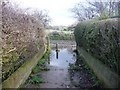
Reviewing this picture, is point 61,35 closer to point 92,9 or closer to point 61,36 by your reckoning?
point 61,36

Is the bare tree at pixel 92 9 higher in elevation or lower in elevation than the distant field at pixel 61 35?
higher

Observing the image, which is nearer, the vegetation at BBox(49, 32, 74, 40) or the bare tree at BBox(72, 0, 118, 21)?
the bare tree at BBox(72, 0, 118, 21)

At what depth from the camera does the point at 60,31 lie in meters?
33.2

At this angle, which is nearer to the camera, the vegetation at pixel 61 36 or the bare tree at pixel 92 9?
the bare tree at pixel 92 9

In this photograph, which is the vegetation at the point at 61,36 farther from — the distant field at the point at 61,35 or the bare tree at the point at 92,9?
the bare tree at the point at 92,9

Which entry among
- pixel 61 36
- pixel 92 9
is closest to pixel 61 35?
pixel 61 36

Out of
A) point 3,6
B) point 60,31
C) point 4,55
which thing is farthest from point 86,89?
point 60,31

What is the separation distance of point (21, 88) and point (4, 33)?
224 centimetres

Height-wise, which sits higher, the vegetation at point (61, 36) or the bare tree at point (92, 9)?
the bare tree at point (92, 9)

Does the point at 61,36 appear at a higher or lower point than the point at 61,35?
lower

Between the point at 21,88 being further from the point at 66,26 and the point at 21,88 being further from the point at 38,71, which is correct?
the point at 66,26

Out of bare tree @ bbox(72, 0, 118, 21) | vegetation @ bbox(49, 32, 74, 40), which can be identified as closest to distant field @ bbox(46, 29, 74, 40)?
vegetation @ bbox(49, 32, 74, 40)

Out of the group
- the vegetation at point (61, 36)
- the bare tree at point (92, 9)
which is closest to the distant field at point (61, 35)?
the vegetation at point (61, 36)

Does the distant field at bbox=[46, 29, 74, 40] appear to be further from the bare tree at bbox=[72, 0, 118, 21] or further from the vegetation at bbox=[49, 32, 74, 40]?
the bare tree at bbox=[72, 0, 118, 21]
